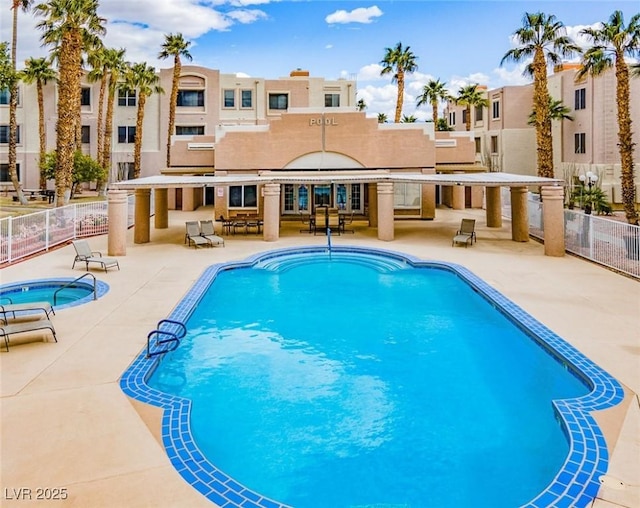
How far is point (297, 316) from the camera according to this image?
12508 millimetres

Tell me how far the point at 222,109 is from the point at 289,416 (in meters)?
40.3

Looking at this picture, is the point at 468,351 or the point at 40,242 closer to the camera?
the point at 468,351

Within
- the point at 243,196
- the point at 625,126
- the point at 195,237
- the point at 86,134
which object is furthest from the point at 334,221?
the point at 86,134

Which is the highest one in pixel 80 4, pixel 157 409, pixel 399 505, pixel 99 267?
pixel 80 4

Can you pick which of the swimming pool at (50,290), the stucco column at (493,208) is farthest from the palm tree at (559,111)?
the swimming pool at (50,290)

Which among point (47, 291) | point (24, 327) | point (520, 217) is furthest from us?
point (520, 217)

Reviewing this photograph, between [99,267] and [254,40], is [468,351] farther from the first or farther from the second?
[254,40]

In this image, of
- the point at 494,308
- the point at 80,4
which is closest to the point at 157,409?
the point at 494,308

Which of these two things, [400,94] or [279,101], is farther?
[279,101]

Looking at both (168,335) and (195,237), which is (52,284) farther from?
(195,237)

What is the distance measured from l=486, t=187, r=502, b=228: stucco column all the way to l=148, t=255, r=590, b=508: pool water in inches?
519

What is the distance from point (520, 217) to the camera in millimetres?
21484

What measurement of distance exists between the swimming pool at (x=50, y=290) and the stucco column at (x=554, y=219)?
14.6 metres

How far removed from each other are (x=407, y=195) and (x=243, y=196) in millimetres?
9739
